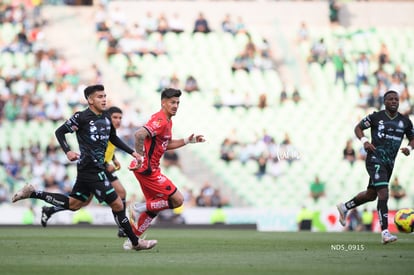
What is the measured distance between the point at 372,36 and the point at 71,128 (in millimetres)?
24731

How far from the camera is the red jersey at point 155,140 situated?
15.2 metres

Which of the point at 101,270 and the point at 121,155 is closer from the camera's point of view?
the point at 101,270

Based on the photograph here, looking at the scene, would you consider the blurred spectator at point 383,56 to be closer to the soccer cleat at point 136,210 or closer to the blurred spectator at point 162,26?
the blurred spectator at point 162,26

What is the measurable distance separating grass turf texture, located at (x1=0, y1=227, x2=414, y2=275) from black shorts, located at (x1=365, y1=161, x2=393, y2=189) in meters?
1.15

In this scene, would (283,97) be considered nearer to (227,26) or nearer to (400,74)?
(227,26)

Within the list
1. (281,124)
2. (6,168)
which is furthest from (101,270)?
(281,124)

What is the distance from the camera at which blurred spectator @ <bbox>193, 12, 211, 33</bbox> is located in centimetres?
3578

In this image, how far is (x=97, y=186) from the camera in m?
14.4

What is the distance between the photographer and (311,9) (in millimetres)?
38344

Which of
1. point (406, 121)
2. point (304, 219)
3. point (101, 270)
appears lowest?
point (304, 219)

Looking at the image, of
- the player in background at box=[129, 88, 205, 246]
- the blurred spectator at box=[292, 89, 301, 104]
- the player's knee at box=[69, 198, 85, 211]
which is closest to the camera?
the player in background at box=[129, 88, 205, 246]

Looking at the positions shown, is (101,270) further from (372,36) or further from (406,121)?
(372,36)

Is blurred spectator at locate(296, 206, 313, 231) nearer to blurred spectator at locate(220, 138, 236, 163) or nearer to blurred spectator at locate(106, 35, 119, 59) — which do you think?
blurred spectator at locate(220, 138, 236, 163)

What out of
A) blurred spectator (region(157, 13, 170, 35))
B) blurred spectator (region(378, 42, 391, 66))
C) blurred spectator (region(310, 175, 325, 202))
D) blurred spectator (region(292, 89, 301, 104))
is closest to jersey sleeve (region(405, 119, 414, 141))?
blurred spectator (region(310, 175, 325, 202))
